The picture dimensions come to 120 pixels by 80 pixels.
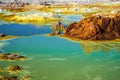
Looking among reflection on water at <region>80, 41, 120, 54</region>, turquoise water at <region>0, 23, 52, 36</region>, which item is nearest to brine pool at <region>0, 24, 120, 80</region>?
reflection on water at <region>80, 41, 120, 54</region>

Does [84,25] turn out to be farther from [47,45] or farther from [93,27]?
[47,45]

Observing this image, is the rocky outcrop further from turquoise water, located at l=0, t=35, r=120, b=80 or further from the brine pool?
turquoise water, located at l=0, t=35, r=120, b=80

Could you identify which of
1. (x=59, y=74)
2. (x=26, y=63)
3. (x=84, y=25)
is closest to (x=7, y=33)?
(x=84, y=25)

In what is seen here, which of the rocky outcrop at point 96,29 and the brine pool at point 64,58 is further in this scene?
the rocky outcrop at point 96,29

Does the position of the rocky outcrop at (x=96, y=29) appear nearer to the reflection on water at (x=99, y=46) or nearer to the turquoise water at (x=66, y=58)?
the reflection on water at (x=99, y=46)

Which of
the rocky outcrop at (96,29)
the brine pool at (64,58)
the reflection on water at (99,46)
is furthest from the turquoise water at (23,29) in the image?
the reflection on water at (99,46)
